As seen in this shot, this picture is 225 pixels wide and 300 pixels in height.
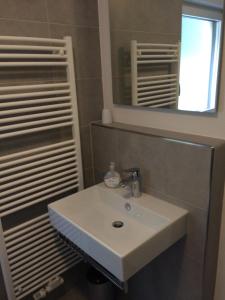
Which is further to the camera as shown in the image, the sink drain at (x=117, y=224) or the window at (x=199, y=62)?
the sink drain at (x=117, y=224)

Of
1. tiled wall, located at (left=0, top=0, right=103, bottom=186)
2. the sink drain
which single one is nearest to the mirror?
tiled wall, located at (left=0, top=0, right=103, bottom=186)

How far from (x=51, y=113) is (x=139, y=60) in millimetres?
575

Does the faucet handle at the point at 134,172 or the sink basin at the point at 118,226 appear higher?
the faucet handle at the point at 134,172

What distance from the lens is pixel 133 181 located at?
1.34m

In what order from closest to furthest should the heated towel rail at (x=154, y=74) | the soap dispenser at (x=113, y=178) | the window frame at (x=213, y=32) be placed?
the window frame at (x=213, y=32) → the heated towel rail at (x=154, y=74) → the soap dispenser at (x=113, y=178)

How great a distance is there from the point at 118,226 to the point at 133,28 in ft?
3.53

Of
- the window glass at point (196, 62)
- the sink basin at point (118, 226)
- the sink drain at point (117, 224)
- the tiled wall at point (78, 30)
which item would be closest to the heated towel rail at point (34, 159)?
Result: the tiled wall at point (78, 30)

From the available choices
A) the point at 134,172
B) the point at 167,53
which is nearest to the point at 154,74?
the point at 167,53

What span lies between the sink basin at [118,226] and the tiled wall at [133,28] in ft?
2.01

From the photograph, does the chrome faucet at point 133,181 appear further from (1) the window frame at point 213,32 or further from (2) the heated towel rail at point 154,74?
(1) the window frame at point 213,32

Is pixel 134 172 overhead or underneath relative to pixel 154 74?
underneath

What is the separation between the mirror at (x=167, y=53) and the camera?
1.04 metres

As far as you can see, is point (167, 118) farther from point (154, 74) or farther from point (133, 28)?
point (133, 28)

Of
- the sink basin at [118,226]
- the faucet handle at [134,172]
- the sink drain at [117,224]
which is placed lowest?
the sink drain at [117,224]
